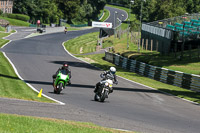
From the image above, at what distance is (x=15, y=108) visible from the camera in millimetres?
14047

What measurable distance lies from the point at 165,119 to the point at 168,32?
121ft

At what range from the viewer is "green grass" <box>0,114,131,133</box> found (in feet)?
33.1

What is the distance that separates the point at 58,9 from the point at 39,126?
129873 mm

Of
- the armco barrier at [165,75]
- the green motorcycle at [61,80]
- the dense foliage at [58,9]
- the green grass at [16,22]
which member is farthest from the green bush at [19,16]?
the green motorcycle at [61,80]

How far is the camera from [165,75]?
1348 inches

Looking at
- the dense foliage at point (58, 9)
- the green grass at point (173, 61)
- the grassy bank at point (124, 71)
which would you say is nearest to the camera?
the grassy bank at point (124, 71)

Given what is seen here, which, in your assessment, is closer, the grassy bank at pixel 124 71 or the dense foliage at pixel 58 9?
the grassy bank at pixel 124 71

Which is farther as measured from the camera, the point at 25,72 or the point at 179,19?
the point at 179,19

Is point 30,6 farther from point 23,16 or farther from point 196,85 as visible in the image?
point 196,85

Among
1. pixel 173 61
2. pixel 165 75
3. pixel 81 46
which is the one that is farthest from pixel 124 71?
pixel 81 46

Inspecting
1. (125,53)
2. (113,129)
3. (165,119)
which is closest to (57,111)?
(113,129)

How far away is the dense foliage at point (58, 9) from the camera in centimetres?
12194

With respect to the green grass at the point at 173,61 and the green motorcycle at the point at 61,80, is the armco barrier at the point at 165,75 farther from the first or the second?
the green motorcycle at the point at 61,80

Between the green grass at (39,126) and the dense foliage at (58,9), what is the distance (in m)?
112
